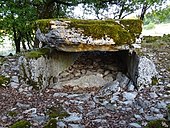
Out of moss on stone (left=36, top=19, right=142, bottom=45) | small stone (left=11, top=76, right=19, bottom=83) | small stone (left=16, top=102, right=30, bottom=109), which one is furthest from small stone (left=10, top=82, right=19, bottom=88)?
moss on stone (left=36, top=19, right=142, bottom=45)

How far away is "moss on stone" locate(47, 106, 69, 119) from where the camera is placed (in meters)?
5.09

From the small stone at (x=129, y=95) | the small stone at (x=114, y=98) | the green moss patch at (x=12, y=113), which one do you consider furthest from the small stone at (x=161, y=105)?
the green moss patch at (x=12, y=113)

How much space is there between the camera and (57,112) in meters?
5.27

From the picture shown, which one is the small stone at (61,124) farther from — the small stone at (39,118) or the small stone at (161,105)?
the small stone at (161,105)

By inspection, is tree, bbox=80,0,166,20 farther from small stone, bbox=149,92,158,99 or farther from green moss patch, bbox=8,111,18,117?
green moss patch, bbox=8,111,18,117

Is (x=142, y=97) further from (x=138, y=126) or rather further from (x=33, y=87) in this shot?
(x=33, y=87)

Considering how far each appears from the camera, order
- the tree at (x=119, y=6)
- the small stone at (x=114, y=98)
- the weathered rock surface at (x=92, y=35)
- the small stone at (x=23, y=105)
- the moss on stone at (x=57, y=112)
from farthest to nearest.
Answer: the tree at (x=119, y=6), the weathered rock surface at (x=92, y=35), the small stone at (x=114, y=98), the small stone at (x=23, y=105), the moss on stone at (x=57, y=112)

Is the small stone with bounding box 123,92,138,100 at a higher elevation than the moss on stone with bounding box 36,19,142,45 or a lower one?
lower

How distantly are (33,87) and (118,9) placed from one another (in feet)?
24.2

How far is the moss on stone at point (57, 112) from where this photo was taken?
5092mm

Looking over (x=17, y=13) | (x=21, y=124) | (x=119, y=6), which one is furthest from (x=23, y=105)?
(x=119, y=6)

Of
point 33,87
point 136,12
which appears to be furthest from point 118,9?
point 33,87

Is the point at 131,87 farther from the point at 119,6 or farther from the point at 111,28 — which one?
the point at 119,6

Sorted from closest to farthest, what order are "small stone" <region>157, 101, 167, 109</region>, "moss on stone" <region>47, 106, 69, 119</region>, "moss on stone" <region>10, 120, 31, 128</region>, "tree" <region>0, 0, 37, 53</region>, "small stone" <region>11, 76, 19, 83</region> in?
1. "moss on stone" <region>10, 120, 31, 128</region>
2. "moss on stone" <region>47, 106, 69, 119</region>
3. "small stone" <region>157, 101, 167, 109</region>
4. "small stone" <region>11, 76, 19, 83</region>
5. "tree" <region>0, 0, 37, 53</region>
